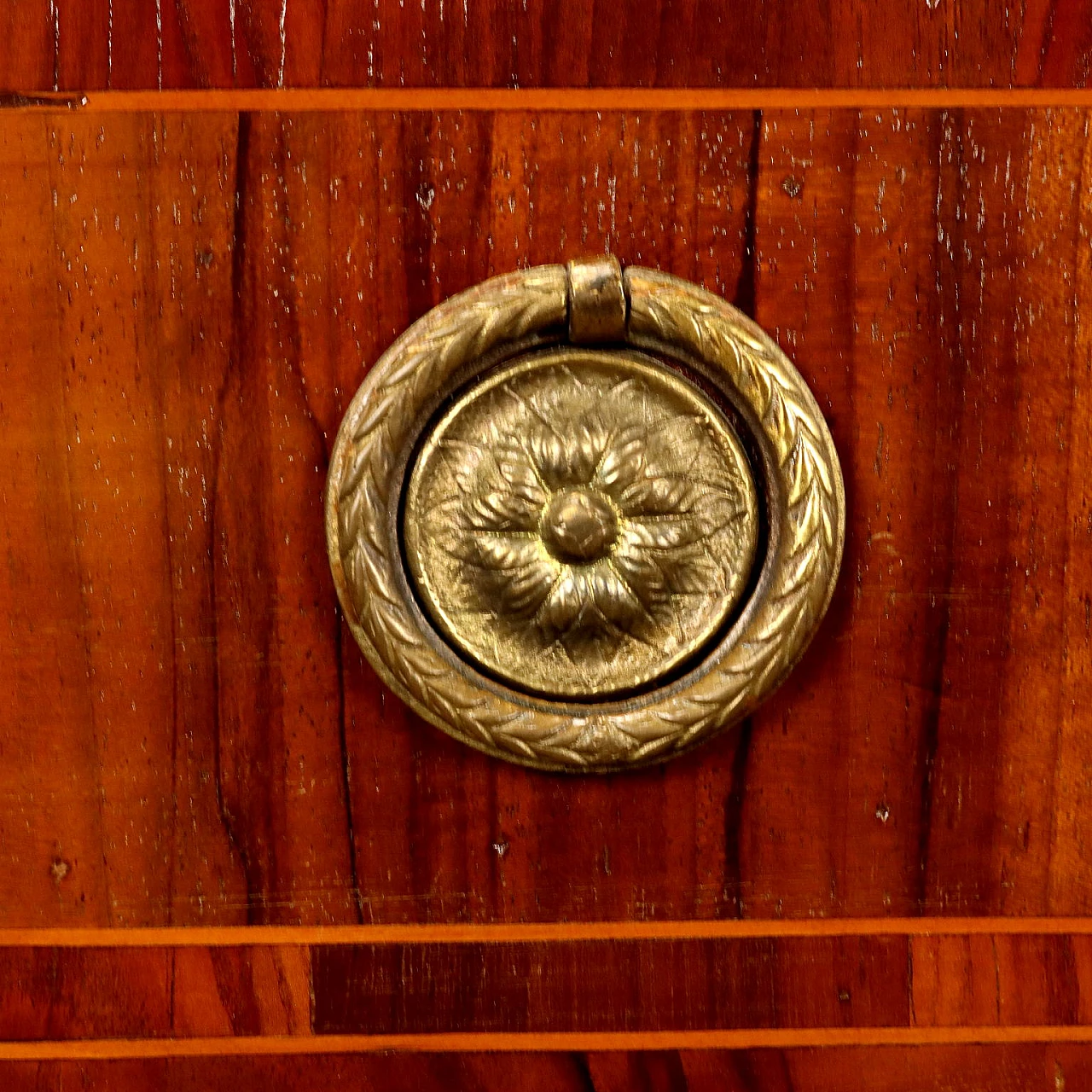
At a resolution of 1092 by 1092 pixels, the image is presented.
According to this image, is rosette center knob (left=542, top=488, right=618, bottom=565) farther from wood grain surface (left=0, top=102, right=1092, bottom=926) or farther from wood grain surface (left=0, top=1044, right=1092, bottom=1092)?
wood grain surface (left=0, top=1044, right=1092, bottom=1092)

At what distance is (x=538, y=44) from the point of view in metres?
0.51

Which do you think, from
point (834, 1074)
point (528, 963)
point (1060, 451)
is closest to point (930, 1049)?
point (834, 1074)

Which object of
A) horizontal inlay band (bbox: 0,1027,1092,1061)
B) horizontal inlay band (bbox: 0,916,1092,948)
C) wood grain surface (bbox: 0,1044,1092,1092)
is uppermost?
horizontal inlay band (bbox: 0,916,1092,948)

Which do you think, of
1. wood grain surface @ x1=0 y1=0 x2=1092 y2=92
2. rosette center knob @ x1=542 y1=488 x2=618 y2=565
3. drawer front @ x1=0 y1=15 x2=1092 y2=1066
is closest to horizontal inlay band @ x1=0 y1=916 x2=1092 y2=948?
drawer front @ x1=0 y1=15 x2=1092 y2=1066

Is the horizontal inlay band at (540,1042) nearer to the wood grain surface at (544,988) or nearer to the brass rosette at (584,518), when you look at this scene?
the wood grain surface at (544,988)

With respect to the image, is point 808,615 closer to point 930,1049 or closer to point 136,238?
point 930,1049

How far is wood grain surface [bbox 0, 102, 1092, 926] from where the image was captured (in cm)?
51

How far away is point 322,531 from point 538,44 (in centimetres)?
28

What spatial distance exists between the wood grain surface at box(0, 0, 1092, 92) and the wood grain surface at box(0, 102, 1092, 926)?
2 centimetres

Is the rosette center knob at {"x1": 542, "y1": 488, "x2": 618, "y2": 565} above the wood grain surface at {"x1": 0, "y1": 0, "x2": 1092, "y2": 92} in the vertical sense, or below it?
below

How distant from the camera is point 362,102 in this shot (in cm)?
51

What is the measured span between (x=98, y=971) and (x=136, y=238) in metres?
0.40

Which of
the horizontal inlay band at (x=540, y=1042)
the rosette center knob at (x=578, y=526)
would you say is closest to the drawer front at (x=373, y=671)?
the horizontal inlay band at (x=540, y=1042)

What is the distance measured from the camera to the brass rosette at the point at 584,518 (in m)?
0.50
